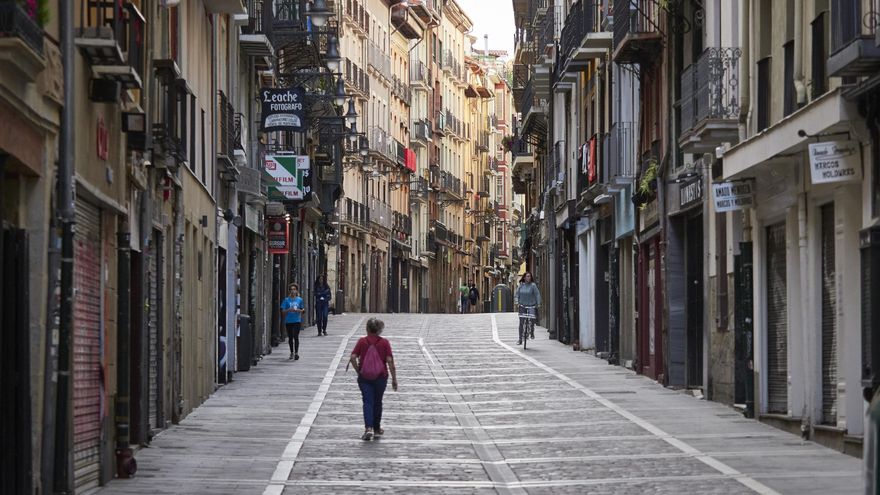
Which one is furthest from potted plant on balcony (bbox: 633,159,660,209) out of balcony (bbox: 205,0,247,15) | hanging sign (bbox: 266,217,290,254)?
hanging sign (bbox: 266,217,290,254)

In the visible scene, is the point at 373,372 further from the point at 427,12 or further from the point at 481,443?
the point at 427,12

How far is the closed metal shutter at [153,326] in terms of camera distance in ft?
69.1

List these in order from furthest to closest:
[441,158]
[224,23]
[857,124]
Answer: [441,158], [224,23], [857,124]

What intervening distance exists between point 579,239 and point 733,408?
894 inches

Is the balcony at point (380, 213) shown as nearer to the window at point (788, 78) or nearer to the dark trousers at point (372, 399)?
the window at point (788, 78)

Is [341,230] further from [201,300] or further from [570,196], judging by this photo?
[201,300]

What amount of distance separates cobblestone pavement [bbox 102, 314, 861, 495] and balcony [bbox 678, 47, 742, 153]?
3.82 meters

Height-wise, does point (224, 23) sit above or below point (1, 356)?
above

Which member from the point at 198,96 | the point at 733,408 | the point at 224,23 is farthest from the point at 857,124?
the point at 224,23

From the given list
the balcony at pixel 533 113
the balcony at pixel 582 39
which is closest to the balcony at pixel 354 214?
the balcony at pixel 533 113

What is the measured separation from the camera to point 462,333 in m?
52.2

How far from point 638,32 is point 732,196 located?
8.45 m

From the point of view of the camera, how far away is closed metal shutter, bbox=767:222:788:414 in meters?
23.2

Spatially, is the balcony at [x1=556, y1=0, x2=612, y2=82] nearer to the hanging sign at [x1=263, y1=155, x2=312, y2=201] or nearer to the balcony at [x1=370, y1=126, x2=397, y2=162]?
the hanging sign at [x1=263, y1=155, x2=312, y2=201]
